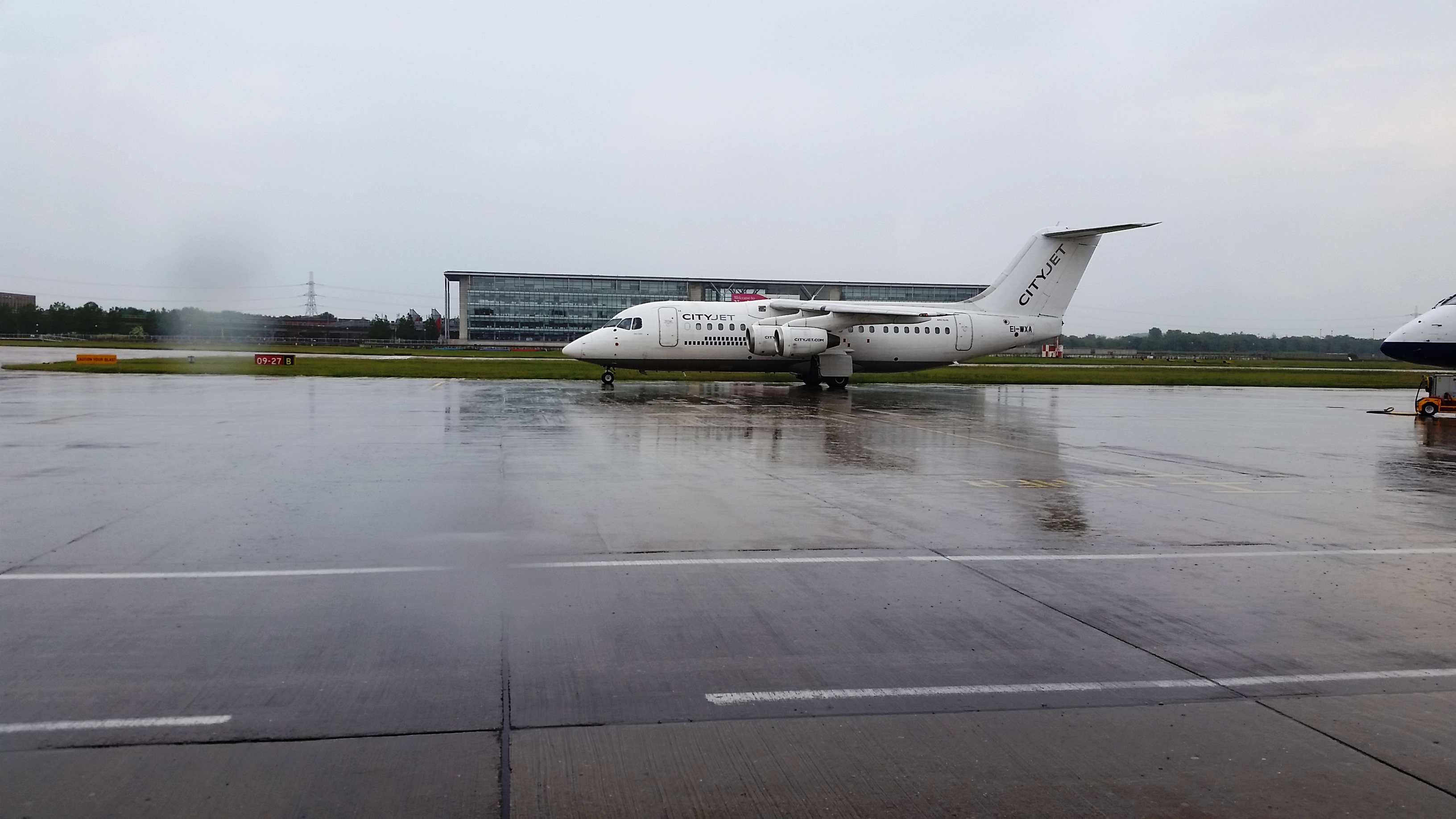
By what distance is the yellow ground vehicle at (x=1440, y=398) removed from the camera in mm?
25000

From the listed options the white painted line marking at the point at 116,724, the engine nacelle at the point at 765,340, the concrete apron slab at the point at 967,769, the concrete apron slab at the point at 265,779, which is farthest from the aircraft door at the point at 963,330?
the white painted line marking at the point at 116,724

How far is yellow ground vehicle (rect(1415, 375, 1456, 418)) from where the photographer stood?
25000 mm

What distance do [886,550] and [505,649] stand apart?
3924mm

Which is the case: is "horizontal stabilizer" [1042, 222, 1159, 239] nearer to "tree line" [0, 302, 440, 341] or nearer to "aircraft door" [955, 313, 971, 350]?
"aircraft door" [955, 313, 971, 350]

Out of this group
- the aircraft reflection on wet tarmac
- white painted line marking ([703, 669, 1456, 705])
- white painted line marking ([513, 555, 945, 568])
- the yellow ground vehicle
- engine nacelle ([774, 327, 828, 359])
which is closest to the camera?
the aircraft reflection on wet tarmac

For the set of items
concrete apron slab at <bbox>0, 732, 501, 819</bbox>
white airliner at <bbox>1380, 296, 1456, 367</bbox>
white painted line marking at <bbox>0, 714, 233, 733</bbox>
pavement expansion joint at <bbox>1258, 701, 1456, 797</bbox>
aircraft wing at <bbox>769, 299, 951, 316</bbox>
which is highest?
aircraft wing at <bbox>769, 299, 951, 316</bbox>

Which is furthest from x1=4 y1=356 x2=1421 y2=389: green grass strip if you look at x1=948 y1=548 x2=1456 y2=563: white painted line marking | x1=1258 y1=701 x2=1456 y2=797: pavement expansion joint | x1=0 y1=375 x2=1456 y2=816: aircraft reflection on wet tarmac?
x1=1258 y1=701 x2=1456 y2=797: pavement expansion joint

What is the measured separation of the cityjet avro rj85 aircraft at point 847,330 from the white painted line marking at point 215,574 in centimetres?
2541

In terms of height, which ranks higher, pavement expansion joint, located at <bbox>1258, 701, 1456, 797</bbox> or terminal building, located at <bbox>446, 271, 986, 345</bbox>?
terminal building, located at <bbox>446, 271, 986, 345</bbox>

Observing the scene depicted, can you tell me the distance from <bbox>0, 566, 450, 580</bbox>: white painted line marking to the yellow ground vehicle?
27.7 meters

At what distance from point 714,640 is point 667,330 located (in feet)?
90.0

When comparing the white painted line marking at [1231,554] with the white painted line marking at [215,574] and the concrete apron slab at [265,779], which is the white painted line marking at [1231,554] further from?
the concrete apron slab at [265,779]

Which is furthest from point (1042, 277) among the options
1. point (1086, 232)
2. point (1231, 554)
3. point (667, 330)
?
point (1231, 554)

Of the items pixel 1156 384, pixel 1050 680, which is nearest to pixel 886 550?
pixel 1050 680
